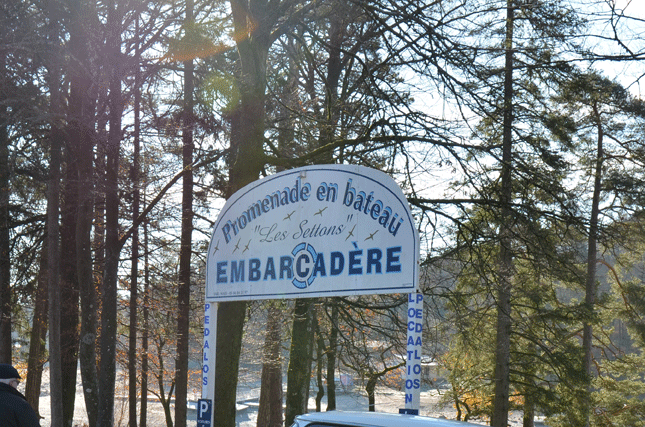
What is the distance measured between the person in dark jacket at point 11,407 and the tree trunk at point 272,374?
1216 cm

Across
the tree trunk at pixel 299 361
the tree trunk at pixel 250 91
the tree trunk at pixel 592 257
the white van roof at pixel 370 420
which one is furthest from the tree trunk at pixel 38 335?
the tree trunk at pixel 592 257

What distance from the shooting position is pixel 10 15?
11977 millimetres

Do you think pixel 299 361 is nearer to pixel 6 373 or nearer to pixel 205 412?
pixel 205 412

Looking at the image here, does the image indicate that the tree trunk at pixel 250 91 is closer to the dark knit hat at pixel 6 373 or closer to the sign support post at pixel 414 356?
the sign support post at pixel 414 356

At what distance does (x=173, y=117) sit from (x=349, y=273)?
30.8 feet

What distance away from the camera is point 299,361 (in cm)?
1557

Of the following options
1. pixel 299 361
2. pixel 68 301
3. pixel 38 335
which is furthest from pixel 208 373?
pixel 38 335

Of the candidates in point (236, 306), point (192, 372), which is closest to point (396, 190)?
point (236, 306)

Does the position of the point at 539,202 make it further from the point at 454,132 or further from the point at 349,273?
the point at 349,273

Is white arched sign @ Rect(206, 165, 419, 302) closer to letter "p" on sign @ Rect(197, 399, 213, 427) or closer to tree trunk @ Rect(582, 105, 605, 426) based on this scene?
letter "p" on sign @ Rect(197, 399, 213, 427)

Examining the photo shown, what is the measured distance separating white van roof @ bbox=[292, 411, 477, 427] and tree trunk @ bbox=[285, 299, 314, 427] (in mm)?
9281

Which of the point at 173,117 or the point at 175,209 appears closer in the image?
the point at 173,117

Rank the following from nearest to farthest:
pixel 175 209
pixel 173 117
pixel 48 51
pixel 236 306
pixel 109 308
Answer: pixel 236 306, pixel 48 51, pixel 109 308, pixel 173 117, pixel 175 209

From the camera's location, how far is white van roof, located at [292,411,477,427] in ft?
15.9
